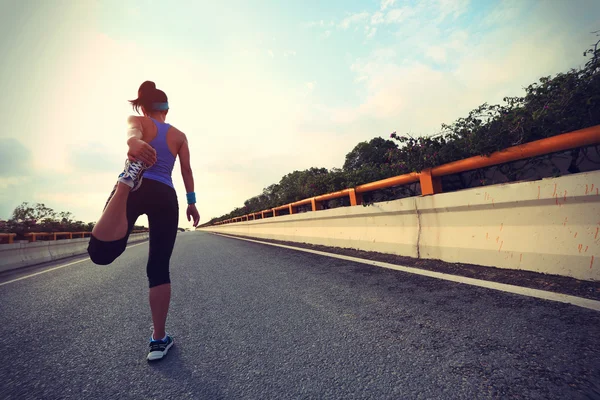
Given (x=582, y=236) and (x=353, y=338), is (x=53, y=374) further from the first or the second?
(x=582, y=236)

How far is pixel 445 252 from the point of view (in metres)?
3.90

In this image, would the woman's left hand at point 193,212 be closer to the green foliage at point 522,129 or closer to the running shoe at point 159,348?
the running shoe at point 159,348

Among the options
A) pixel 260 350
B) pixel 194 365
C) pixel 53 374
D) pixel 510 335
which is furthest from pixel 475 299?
pixel 53 374

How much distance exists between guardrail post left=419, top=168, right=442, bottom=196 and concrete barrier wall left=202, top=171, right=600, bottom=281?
0.16m

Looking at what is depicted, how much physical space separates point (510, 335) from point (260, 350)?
165 centimetres

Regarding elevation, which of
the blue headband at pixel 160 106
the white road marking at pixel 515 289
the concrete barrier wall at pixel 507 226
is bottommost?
the white road marking at pixel 515 289

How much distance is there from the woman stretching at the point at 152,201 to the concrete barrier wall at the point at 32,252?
34.8 ft

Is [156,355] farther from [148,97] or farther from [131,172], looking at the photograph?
[148,97]

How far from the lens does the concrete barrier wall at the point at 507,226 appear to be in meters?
2.51

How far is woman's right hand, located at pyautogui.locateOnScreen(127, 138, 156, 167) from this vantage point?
1.91 metres

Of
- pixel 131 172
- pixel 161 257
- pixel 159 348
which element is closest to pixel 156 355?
pixel 159 348

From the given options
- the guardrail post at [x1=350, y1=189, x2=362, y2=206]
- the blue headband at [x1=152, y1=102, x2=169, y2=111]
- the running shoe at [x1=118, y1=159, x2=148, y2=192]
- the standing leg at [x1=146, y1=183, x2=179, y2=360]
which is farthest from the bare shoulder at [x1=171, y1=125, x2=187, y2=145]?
the guardrail post at [x1=350, y1=189, x2=362, y2=206]

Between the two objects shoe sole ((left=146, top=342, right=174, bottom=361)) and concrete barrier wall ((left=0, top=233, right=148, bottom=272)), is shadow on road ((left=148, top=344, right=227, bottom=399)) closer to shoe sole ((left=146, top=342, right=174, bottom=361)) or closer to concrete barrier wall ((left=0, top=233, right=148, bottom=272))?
shoe sole ((left=146, top=342, right=174, bottom=361))

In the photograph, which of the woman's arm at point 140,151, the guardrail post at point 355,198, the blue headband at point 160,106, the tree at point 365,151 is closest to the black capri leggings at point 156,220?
the woman's arm at point 140,151
